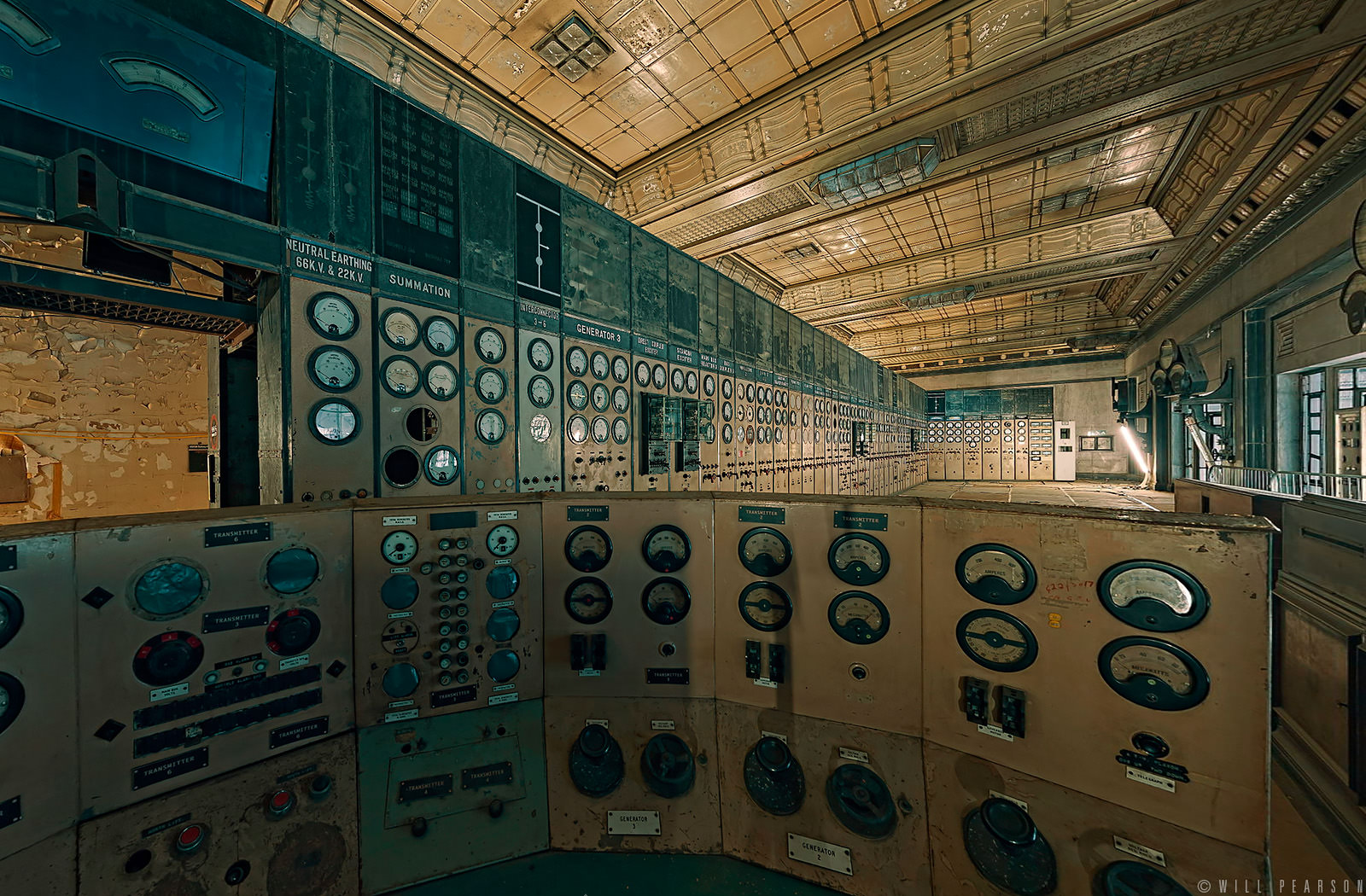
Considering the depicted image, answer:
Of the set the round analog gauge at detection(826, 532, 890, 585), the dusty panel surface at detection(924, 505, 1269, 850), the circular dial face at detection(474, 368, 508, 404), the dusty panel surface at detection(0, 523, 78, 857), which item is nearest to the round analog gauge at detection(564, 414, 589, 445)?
the circular dial face at detection(474, 368, 508, 404)

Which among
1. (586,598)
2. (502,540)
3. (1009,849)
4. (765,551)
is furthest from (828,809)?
(502,540)

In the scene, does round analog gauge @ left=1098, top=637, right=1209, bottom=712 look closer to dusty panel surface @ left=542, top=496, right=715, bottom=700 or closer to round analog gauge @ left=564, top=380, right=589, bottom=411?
dusty panel surface @ left=542, top=496, right=715, bottom=700

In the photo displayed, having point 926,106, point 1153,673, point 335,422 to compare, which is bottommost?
point 1153,673

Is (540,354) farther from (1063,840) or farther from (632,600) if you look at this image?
(1063,840)

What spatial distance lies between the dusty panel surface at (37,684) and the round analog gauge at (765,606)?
2788mm

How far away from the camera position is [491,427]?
13.1ft

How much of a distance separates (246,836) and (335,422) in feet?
7.54

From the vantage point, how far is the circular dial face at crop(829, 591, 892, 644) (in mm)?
2279

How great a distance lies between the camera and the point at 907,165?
519cm

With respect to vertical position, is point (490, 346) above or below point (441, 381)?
above

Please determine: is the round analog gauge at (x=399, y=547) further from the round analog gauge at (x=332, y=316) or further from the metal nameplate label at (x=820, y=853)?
the metal nameplate label at (x=820, y=853)

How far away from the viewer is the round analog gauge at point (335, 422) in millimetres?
3062

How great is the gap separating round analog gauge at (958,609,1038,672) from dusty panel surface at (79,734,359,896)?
3.11 m

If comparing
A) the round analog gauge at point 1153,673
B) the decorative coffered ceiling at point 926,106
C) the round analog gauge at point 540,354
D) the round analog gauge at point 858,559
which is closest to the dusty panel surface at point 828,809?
the round analog gauge at point 858,559
